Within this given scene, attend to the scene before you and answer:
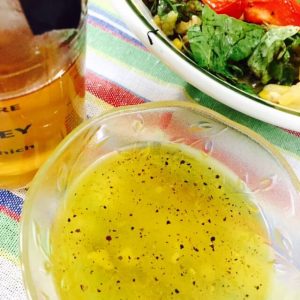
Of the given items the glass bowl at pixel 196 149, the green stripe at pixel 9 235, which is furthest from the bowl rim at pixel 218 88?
the green stripe at pixel 9 235

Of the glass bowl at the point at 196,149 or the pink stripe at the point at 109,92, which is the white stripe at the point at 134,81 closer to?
the pink stripe at the point at 109,92

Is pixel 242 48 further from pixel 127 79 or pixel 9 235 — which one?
pixel 9 235

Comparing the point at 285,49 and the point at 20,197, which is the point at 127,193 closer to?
the point at 20,197

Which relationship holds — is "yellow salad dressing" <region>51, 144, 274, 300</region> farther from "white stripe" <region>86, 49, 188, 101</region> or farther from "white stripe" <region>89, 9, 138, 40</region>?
"white stripe" <region>89, 9, 138, 40</region>

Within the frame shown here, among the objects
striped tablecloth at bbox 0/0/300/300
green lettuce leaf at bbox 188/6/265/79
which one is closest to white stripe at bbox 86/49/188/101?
striped tablecloth at bbox 0/0/300/300

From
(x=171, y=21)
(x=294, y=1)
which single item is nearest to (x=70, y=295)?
(x=171, y=21)

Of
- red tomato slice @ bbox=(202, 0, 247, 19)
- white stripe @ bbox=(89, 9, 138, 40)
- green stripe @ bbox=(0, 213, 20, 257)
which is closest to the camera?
green stripe @ bbox=(0, 213, 20, 257)
